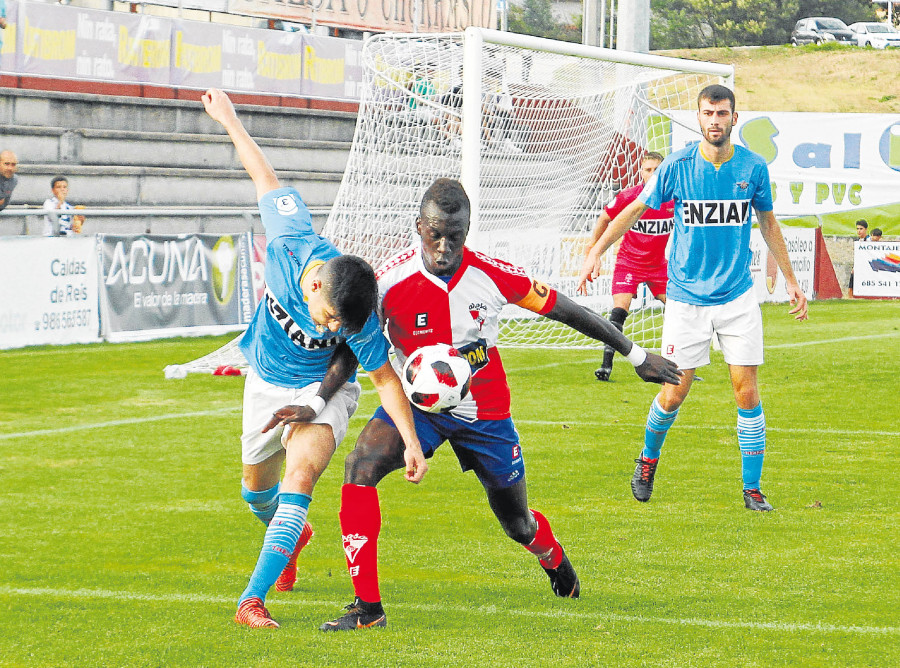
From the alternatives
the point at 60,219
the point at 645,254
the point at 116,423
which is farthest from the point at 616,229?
the point at 60,219

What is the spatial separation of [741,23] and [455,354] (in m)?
62.9

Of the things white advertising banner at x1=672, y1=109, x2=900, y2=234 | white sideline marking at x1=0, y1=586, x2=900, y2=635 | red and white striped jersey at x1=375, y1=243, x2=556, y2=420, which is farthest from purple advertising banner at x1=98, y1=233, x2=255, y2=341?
white advertising banner at x1=672, y1=109, x2=900, y2=234

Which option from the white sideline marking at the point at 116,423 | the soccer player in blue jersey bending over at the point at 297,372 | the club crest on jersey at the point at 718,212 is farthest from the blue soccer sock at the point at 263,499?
the white sideline marking at the point at 116,423

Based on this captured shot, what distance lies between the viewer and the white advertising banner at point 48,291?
13547 mm

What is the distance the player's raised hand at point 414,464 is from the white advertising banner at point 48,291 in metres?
10.1

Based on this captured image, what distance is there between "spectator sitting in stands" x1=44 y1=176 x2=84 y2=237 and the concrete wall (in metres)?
1.04

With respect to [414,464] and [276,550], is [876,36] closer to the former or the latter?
[414,464]

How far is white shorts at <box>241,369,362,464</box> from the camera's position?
4.95 m

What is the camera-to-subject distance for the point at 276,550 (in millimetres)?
A: 4578

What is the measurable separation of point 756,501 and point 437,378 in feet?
9.85

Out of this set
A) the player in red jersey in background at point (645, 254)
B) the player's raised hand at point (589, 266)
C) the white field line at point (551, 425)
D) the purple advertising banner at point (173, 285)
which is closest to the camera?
the player's raised hand at point (589, 266)

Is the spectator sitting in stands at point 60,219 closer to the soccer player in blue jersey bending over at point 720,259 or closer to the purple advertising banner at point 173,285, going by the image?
the purple advertising banner at point 173,285

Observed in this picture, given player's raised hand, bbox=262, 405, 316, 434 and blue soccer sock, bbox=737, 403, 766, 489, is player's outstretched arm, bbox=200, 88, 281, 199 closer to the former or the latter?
player's raised hand, bbox=262, 405, 316, 434

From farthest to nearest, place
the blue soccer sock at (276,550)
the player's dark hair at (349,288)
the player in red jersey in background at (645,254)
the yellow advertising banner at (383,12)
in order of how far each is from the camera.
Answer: the yellow advertising banner at (383,12), the player in red jersey in background at (645,254), the blue soccer sock at (276,550), the player's dark hair at (349,288)
